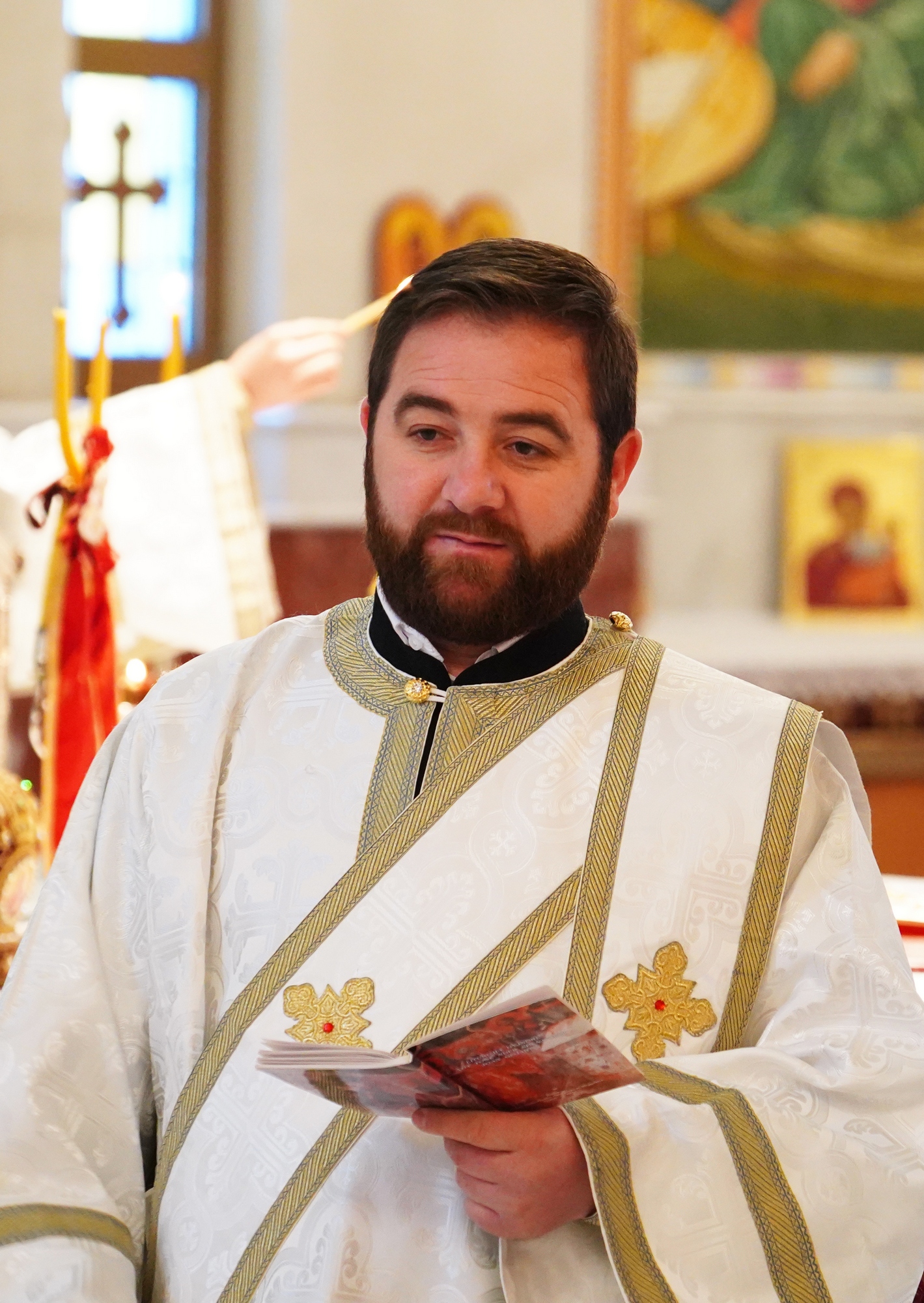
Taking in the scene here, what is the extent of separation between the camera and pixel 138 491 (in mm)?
3244

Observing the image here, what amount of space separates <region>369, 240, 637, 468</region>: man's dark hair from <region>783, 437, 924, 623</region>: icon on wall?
4458mm

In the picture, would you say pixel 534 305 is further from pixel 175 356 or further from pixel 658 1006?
pixel 175 356

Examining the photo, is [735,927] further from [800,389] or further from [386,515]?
[800,389]

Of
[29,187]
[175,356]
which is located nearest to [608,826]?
[175,356]

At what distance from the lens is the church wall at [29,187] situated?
4.37 m

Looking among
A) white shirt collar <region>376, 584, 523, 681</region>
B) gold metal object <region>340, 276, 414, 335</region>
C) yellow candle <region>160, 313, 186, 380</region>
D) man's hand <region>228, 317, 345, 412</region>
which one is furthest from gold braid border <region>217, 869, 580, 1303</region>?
man's hand <region>228, 317, 345, 412</region>

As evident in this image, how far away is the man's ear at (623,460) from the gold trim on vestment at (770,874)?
0.31m

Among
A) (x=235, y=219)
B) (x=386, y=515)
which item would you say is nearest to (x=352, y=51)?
(x=235, y=219)

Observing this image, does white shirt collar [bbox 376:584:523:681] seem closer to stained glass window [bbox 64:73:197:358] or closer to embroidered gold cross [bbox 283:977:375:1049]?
embroidered gold cross [bbox 283:977:375:1049]

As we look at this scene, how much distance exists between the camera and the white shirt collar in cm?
189

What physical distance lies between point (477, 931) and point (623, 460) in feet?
1.82

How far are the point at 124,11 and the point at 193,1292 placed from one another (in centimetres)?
459

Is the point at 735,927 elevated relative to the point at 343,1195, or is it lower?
elevated

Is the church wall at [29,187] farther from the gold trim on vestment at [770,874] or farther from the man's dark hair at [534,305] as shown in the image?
the gold trim on vestment at [770,874]
